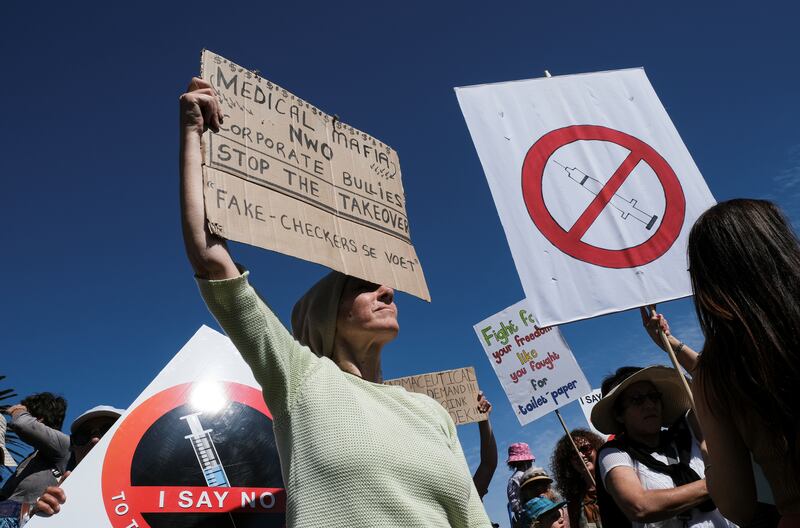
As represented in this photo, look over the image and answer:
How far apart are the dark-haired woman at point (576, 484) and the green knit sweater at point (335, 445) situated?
340 centimetres

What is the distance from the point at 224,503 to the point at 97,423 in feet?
5.26

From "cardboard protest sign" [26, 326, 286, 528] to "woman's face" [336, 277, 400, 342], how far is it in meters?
0.66

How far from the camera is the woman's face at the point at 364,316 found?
218 centimetres

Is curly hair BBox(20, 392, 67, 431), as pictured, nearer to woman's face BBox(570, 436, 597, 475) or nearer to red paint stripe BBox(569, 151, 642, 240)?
red paint stripe BBox(569, 151, 642, 240)

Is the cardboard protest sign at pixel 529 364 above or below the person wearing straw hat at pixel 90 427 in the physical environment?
above

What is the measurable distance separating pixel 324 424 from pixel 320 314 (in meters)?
0.59

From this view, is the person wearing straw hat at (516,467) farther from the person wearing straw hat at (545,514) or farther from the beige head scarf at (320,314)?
the beige head scarf at (320,314)

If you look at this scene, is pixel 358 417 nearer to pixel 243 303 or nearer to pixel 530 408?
pixel 243 303

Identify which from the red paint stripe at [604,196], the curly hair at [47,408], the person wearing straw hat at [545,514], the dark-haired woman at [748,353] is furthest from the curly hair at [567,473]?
the curly hair at [47,408]

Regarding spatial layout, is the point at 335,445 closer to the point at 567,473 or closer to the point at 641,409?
the point at 641,409

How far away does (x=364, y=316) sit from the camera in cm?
218

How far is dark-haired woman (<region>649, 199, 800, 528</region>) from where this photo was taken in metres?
1.45

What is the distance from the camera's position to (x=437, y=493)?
5.95 ft

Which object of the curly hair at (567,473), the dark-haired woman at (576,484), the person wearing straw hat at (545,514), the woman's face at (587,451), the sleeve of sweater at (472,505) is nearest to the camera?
the sleeve of sweater at (472,505)
